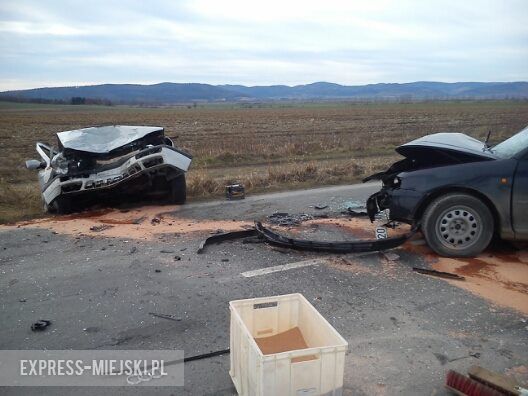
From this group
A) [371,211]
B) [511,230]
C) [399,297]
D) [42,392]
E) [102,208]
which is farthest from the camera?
[102,208]

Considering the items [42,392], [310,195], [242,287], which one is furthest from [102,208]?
[42,392]

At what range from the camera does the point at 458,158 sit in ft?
19.1

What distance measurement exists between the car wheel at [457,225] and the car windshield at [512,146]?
74 cm

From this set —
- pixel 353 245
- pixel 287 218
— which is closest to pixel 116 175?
pixel 287 218

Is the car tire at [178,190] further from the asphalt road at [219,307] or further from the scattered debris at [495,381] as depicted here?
the scattered debris at [495,381]

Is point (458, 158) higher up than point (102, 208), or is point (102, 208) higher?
point (458, 158)

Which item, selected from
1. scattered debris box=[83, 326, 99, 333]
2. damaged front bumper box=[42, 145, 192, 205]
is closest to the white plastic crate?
scattered debris box=[83, 326, 99, 333]

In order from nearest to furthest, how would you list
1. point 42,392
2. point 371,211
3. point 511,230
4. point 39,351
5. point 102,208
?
point 42,392, point 39,351, point 511,230, point 371,211, point 102,208

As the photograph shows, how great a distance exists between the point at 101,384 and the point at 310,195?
7.01 m

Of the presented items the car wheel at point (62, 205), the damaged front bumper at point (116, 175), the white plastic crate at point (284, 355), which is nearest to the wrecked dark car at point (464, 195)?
the white plastic crate at point (284, 355)

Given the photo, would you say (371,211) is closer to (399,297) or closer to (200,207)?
(399,297)

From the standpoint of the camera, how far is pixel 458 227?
569 centimetres

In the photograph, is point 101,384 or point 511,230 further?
point 511,230

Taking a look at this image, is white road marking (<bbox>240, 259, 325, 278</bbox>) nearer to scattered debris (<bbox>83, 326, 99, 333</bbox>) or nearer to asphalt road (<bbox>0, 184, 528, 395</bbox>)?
asphalt road (<bbox>0, 184, 528, 395</bbox>)
